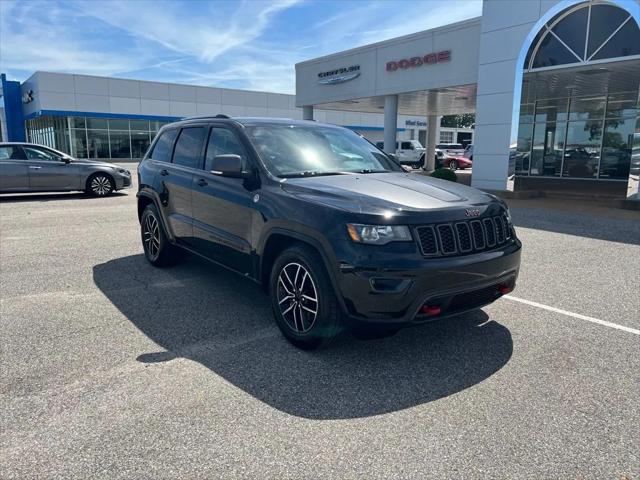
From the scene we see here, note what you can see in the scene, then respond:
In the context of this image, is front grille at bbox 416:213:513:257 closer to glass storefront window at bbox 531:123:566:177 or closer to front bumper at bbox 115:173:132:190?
front bumper at bbox 115:173:132:190

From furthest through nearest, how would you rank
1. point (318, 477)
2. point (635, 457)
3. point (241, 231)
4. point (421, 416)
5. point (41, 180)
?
point (41, 180)
point (241, 231)
point (421, 416)
point (635, 457)
point (318, 477)

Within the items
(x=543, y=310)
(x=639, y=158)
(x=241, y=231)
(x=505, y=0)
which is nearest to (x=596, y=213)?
(x=639, y=158)

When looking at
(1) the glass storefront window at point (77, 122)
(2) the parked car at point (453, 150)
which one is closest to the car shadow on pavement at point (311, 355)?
(2) the parked car at point (453, 150)

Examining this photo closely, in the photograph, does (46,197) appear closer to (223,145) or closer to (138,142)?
(223,145)

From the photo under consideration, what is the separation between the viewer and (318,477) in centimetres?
245

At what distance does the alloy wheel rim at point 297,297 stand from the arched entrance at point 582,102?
40.2 ft

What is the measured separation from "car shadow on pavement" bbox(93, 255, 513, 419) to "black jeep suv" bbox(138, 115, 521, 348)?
0.95 feet

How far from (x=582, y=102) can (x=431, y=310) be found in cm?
1937

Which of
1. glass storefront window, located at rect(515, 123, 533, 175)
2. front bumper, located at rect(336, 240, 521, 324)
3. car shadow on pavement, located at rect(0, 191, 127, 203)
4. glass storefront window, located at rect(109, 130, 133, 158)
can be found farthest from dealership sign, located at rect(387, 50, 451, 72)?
glass storefront window, located at rect(109, 130, 133, 158)

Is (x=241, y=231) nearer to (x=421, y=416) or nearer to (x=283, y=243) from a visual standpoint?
(x=283, y=243)

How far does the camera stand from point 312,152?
4723 millimetres

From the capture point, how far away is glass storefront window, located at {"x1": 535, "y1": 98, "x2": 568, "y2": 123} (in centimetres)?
1961

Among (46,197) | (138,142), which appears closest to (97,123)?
(138,142)

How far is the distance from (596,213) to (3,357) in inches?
492
